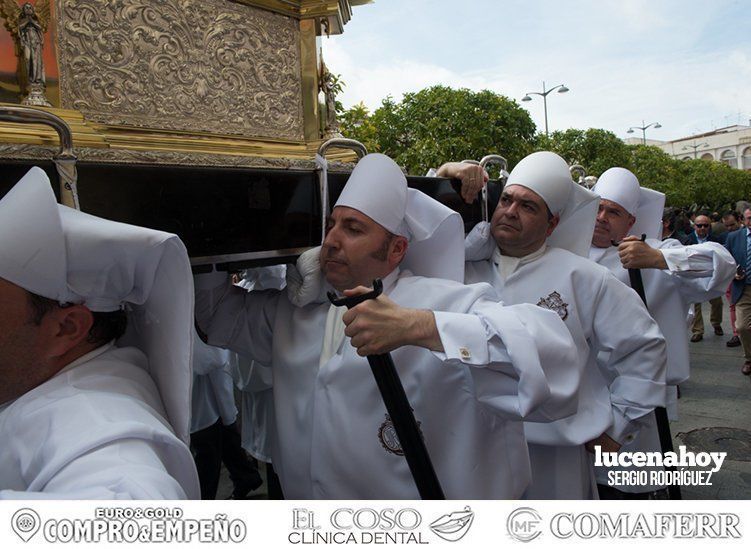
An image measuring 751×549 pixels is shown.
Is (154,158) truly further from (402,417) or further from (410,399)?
(410,399)

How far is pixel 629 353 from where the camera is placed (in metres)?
2.73

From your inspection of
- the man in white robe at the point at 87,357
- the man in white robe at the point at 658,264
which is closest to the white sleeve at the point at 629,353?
the man in white robe at the point at 658,264

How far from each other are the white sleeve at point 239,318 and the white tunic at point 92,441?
0.82 metres

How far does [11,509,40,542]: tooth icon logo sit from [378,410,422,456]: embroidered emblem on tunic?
1.05 m

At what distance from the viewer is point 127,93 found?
1.76 m

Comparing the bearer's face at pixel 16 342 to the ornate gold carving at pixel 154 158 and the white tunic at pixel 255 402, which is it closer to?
the ornate gold carving at pixel 154 158

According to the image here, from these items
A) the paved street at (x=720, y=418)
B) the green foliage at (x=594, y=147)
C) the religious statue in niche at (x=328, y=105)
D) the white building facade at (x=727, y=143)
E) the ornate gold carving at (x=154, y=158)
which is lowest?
the paved street at (x=720, y=418)

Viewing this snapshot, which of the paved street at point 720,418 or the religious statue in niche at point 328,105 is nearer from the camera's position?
the religious statue in niche at point 328,105

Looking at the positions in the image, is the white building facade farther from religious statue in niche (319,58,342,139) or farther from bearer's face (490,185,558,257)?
religious statue in niche (319,58,342,139)

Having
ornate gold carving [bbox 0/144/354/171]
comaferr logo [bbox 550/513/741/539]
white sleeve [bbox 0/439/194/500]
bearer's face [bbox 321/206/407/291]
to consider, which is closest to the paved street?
comaferr logo [bbox 550/513/741/539]

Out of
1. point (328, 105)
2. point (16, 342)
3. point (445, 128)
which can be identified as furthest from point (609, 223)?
point (445, 128)

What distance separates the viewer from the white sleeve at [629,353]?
2676 millimetres

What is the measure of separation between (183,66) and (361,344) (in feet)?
3.62

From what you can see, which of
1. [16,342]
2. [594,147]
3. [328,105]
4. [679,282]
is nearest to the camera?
[16,342]
